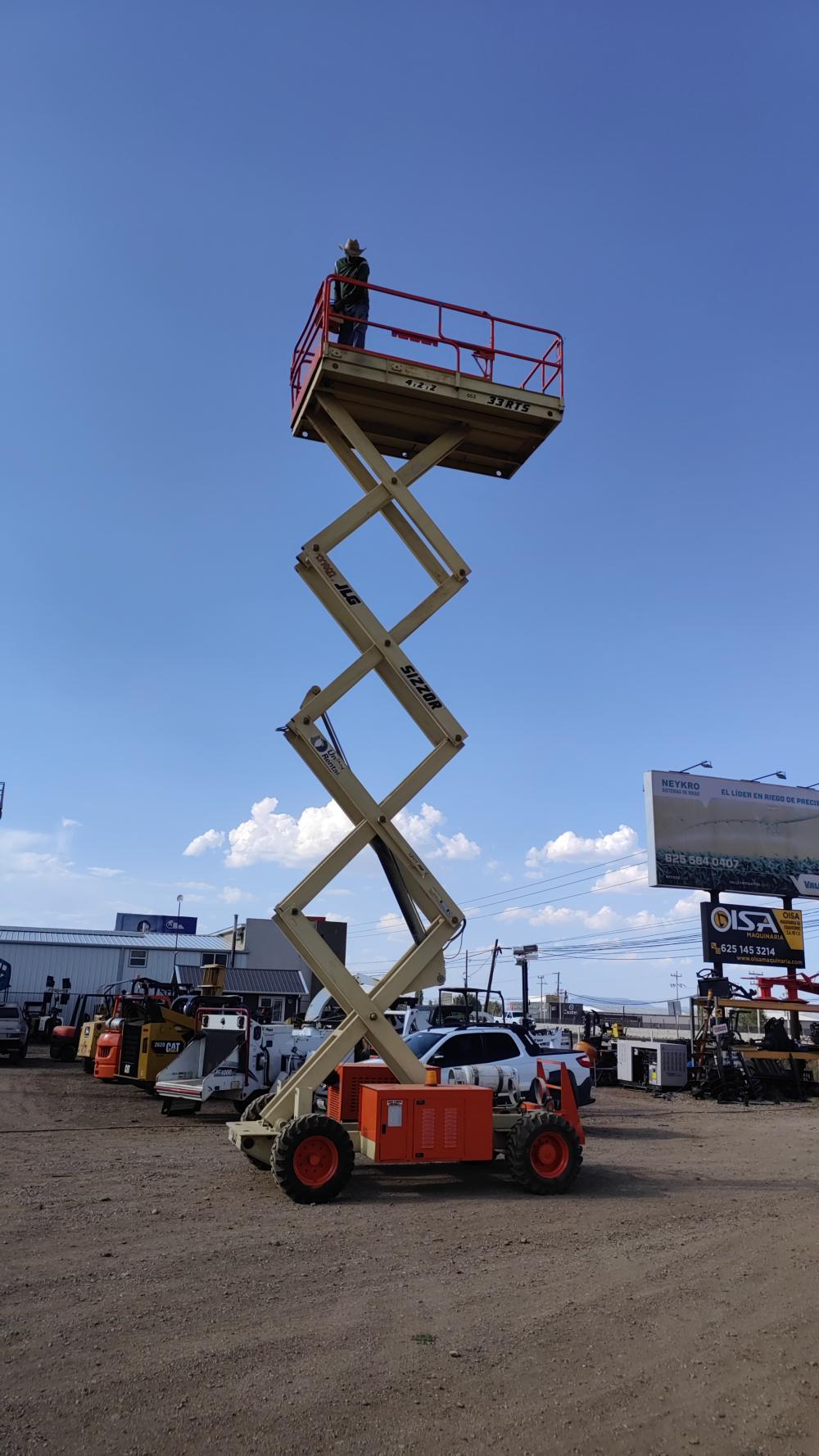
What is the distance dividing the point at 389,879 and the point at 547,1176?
371 cm

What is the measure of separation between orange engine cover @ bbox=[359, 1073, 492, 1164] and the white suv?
2154 centimetres

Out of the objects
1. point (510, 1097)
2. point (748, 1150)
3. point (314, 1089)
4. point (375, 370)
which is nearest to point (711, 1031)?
point (748, 1150)

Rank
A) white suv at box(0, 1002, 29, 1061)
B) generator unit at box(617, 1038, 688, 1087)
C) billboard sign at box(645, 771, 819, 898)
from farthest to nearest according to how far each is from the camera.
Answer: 1. billboard sign at box(645, 771, 819, 898)
2. white suv at box(0, 1002, 29, 1061)
3. generator unit at box(617, 1038, 688, 1087)

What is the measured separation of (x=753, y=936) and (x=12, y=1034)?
73.1 ft

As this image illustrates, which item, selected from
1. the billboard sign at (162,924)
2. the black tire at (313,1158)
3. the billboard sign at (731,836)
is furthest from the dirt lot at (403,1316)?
the billboard sign at (162,924)

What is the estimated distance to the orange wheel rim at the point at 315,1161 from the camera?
955cm

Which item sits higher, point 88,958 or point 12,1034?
point 88,958

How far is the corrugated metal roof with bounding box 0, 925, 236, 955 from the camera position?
5251cm

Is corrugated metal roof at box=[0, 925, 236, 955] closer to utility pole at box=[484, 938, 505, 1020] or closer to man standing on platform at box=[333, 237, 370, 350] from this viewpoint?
utility pole at box=[484, 938, 505, 1020]

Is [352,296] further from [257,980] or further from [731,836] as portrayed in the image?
[257,980]

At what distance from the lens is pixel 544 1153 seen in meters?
10.5

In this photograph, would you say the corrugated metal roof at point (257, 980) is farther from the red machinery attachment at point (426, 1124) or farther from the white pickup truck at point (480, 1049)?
the red machinery attachment at point (426, 1124)

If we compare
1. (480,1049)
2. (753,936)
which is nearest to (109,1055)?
(480,1049)

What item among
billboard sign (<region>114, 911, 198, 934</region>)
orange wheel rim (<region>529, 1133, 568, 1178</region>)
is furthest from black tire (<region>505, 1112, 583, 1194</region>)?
billboard sign (<region>114, 911, 198, 934</region>)
